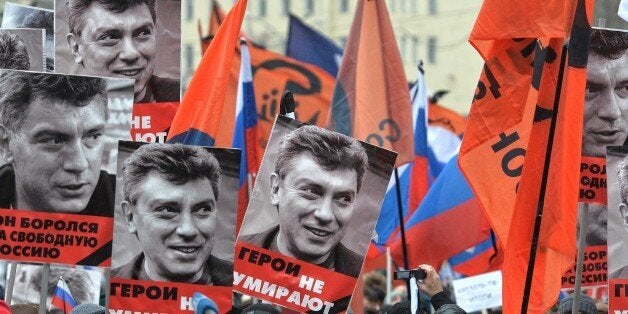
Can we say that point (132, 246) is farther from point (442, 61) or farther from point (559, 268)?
point (442, 61)

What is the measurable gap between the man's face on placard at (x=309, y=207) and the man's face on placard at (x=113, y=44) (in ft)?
5.42

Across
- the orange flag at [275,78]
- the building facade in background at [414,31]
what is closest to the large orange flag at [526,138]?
the orange flag at [275,78]

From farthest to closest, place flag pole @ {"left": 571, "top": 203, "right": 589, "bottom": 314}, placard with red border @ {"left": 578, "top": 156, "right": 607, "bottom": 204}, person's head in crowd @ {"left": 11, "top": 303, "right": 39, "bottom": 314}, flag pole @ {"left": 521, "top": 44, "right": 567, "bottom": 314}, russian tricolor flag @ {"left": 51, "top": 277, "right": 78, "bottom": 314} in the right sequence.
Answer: russian tricolor flag @ {"left": 51, "top": 277, "right": 78, "bottom": 314}
person's head in crowd @ {"left": 11, "top": 303, "right": 39, "bottom": 314}
placard with red border @ {"left": 578, "top": 156, "right": 607, "bottom": 204}
flag pole @ {"left": 571, "top": 203, "right": 589, "bottom": 314}
flag pole @ {"left": 521, "top": 44, "right": 567, "bottom": 314}

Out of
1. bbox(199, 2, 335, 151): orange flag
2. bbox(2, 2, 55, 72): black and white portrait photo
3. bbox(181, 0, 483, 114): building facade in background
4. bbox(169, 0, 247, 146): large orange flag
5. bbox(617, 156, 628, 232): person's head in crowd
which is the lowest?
bbox(617, 156, 628, 232): person's head in crowd

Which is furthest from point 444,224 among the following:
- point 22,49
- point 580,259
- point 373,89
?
point 580,259

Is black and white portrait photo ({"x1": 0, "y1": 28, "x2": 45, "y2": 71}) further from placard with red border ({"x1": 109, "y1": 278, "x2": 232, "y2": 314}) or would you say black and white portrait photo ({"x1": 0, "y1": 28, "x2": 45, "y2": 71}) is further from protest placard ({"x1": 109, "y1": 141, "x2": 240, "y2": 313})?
placard with red border ({"x1": 109, "y1": 278, "x2": 232, "y2": 314})

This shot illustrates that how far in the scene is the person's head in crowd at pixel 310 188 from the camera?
8.22 meters

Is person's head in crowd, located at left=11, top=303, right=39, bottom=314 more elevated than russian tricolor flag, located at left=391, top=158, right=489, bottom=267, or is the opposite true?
russian tricolor flag, located at left=391, top=158, right=489, bottom=267

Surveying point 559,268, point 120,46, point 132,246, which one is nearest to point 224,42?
point 120,46

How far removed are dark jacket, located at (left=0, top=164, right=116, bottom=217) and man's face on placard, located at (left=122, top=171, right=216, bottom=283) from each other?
0.84ft

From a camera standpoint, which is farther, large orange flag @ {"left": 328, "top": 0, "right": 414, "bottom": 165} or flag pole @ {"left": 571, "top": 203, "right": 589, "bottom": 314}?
large orange flag @ {"left": 328, "top": 0, "right": 414, "bottom": 165}

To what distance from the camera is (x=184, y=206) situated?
305 inches

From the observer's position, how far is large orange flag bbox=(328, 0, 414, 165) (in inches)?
492

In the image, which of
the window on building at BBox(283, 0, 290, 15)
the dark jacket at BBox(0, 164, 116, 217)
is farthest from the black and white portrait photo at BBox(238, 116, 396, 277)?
the window on building at BBox(283, 0, 290, 15)
